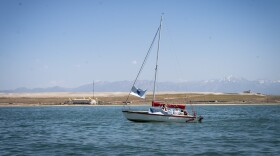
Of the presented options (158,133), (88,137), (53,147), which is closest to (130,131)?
(158,133)

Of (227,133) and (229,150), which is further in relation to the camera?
(227,133)

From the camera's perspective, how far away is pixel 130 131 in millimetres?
45031

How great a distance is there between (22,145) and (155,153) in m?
12.7

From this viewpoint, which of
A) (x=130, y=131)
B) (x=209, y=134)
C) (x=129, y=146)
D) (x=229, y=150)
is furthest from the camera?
(x=130, y=131)

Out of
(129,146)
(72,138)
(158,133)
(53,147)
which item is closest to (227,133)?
(158,133)

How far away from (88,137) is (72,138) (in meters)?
1.74

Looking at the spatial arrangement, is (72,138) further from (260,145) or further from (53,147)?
(260,145)

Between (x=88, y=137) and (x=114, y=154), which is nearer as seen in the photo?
(x=114, y=154)

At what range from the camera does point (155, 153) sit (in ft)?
95.3

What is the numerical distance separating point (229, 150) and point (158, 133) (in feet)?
45.2

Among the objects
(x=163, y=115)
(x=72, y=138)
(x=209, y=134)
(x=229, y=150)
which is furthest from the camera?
(x=163, y=115)

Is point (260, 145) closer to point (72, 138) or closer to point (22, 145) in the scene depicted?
point (72, 138)

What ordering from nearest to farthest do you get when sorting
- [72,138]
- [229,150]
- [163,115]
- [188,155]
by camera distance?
[188,155] → [229,150] → [72,138] → [163,115]

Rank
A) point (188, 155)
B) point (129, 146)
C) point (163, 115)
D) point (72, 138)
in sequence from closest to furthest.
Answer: point (188, 155) < point (129, 146) < point (72, 138) < point (163, 115)
